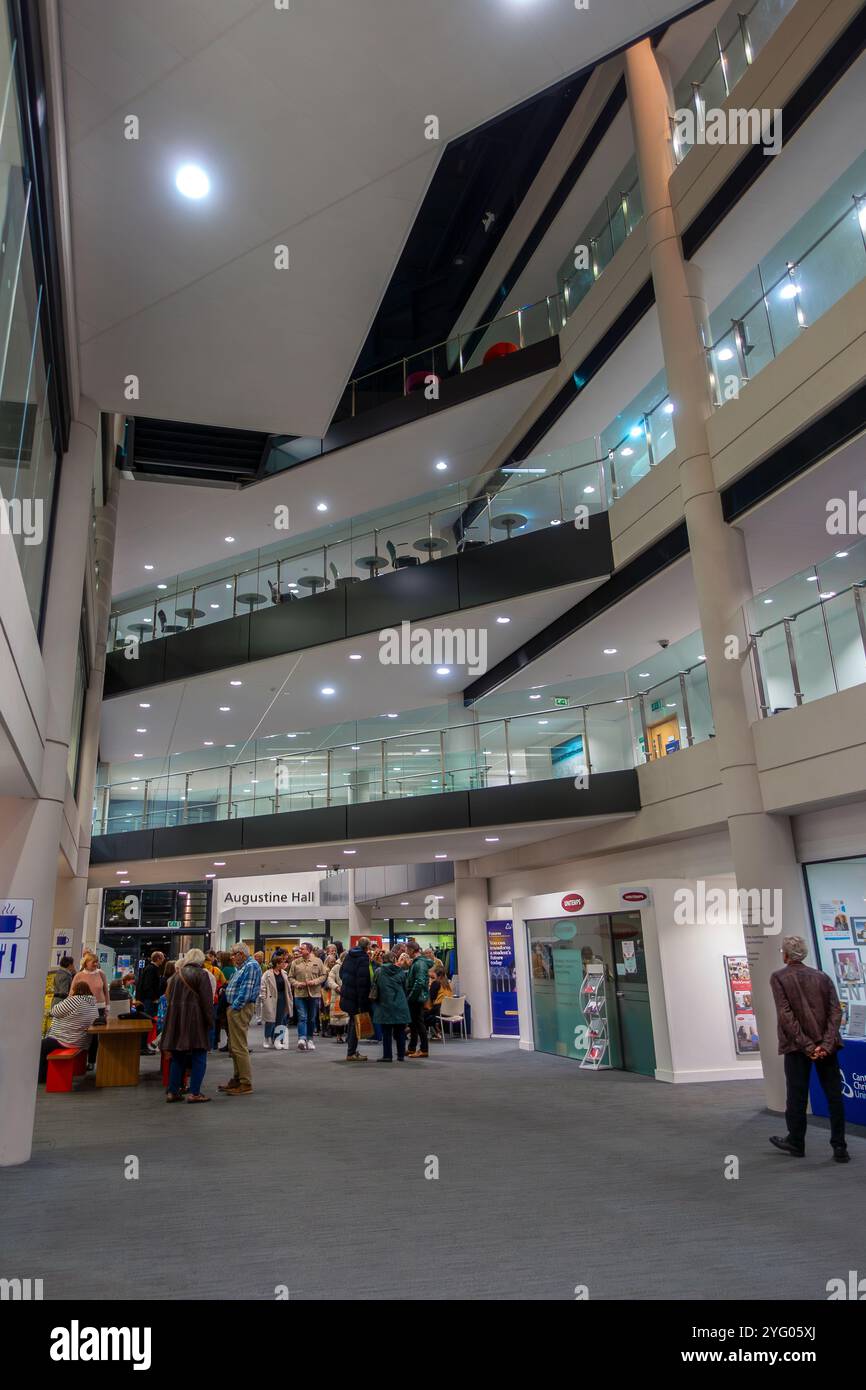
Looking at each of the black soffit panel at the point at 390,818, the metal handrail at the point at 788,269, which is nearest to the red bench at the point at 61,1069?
the black soffit panel at the point at 390,818

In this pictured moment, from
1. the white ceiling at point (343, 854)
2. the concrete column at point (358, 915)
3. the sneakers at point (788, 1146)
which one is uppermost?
the white ceiling at point (343, 854)

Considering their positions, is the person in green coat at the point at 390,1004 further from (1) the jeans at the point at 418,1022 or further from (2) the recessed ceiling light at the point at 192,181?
(2) the recessed ceiling light at the point at 192,181

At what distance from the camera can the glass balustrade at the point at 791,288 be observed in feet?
27.6

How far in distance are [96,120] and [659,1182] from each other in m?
8.51

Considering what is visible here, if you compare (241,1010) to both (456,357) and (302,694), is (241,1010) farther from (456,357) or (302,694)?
(456,357)

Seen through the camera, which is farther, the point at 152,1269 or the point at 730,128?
the point at 730,128

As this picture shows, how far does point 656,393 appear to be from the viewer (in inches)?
605

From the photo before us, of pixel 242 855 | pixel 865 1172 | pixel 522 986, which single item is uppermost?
pixel 242 855

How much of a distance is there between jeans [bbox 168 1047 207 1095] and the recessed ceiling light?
8.32m

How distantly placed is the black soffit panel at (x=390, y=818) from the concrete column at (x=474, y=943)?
4.09m

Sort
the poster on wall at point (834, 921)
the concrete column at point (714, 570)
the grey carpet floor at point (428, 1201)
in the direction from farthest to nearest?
the concrete column at point (714, 570)
the poster on wall at point (834, 921)
the grey carpet floor at point (428, 1201)
